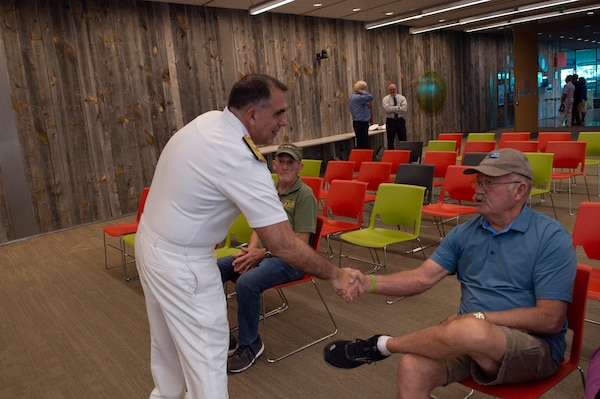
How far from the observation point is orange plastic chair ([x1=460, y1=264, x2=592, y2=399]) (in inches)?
70.1

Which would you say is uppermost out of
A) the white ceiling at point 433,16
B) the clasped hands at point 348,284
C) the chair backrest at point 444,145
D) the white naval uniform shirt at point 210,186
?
the white ceiling at point 433,16

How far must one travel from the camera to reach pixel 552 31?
14578 millimetres

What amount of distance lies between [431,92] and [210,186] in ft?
43.2

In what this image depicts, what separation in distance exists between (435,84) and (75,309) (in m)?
12.3

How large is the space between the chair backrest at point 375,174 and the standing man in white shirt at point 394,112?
194 inches

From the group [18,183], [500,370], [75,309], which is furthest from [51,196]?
[500,370]

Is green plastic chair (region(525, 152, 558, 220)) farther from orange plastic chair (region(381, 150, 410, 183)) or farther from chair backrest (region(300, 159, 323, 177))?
chair backrest (region(300, 159, 323, 177))

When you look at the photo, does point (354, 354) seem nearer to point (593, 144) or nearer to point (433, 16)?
point (593, 144)

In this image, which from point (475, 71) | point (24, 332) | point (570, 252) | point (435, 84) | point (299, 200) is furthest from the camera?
point (475, 71)

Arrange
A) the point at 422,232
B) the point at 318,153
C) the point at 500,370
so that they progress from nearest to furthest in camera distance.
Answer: the point at 500,370, the point at 422,232, the point at 318,153

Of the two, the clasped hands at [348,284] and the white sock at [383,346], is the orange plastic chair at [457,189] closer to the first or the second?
the clasped hands at [348,284]

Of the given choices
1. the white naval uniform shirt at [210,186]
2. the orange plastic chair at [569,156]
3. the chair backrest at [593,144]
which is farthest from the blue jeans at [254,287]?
the chair backrest at [593,144]

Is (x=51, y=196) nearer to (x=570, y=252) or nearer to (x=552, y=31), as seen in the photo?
(x=570, y=252)

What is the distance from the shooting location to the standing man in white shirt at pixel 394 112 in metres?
10.3
